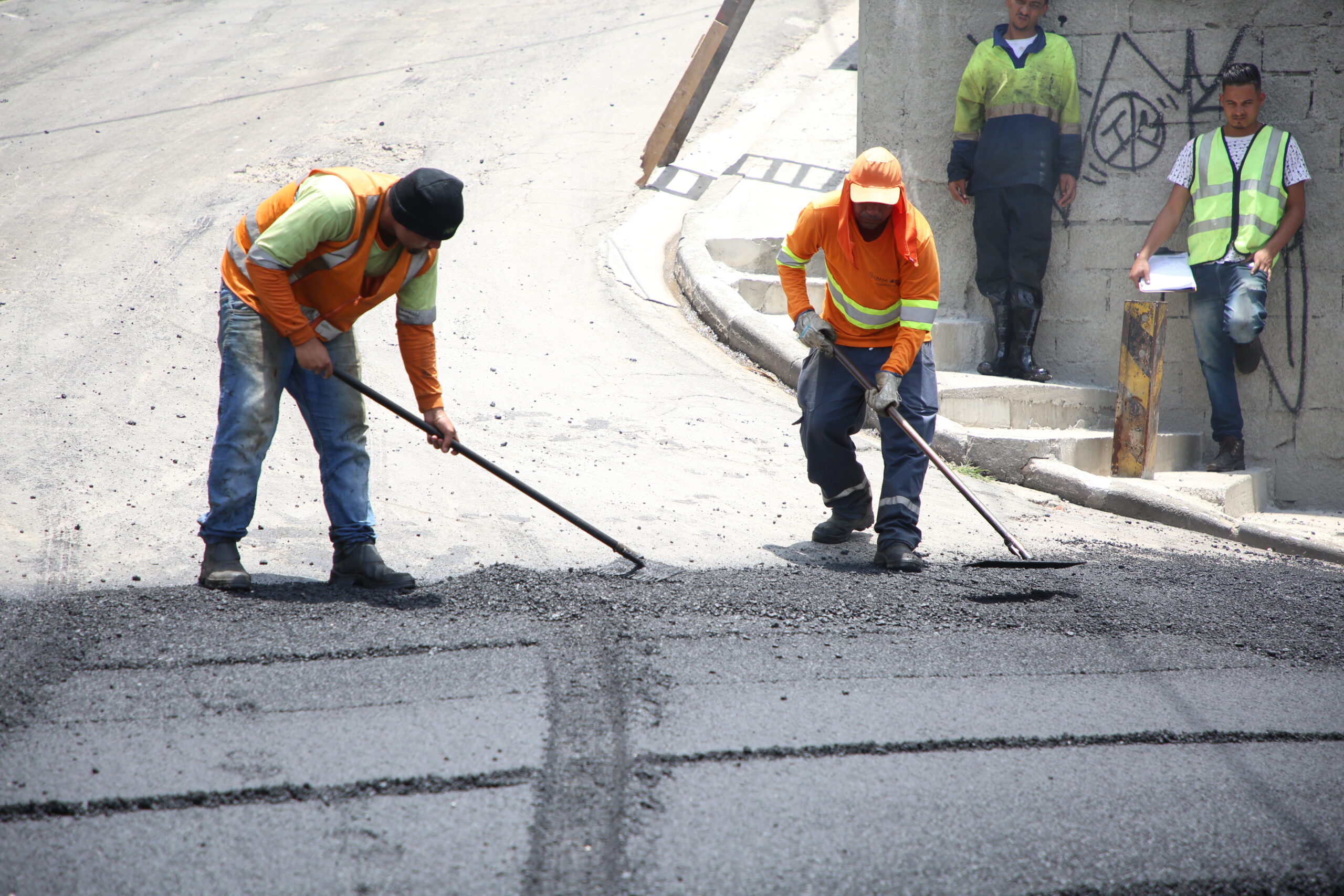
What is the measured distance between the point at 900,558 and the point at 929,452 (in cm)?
44

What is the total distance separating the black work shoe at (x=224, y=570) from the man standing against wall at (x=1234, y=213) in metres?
5.14

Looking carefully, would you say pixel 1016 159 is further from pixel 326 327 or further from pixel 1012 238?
pixel 326 327

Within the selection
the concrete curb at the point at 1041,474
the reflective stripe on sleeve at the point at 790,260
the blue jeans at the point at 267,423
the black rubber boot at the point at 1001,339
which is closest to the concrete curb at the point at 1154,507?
the concrete curb at the point at 1041,474

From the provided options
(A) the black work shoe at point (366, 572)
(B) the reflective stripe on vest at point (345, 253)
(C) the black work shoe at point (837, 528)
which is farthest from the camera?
(C) the black work shoe at point (837, 528)

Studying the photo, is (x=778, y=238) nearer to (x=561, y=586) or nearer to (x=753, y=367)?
(x=753, y=367)

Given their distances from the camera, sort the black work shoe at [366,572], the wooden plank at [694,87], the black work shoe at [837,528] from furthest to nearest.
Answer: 1. the wooden plank at [694,87]
2. the black work shoe at [837,528]
3. the black work shoe at [366,572]

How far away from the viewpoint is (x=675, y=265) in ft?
24.5

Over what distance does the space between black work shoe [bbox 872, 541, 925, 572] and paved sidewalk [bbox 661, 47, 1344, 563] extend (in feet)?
5.71

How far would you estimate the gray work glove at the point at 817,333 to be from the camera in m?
4.15

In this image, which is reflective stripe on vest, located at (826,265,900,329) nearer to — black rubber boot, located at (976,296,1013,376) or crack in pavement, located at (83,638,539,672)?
crack in pavement, located at (83,638,539,672)

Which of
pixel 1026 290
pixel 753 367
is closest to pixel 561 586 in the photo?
pixel 753 367

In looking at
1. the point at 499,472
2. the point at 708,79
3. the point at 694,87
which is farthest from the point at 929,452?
the point at 708,79

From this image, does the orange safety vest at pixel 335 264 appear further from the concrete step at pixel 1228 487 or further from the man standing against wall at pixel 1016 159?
the concrete step at pixel 1228 487

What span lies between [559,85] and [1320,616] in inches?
336
